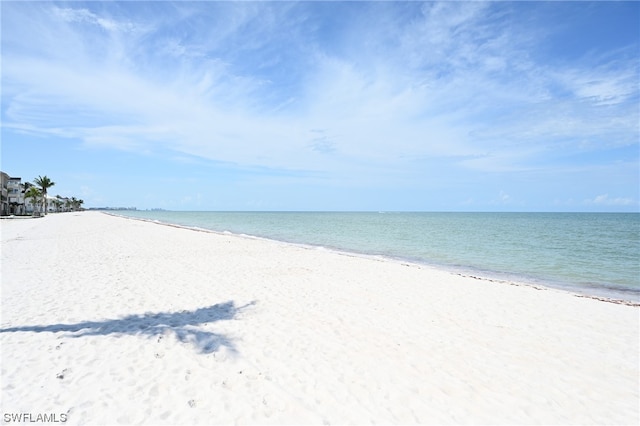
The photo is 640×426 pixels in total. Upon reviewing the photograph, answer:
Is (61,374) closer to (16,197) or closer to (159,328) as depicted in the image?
(159,328)

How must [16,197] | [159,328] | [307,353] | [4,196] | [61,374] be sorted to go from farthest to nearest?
[16,197] → [4,196] → [159,328] → [307,353] → [61,374]

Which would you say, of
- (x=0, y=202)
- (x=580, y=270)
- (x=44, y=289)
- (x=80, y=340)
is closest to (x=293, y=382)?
(x=80, y=340)

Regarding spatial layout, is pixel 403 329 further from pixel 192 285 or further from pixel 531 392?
pixel 192 285

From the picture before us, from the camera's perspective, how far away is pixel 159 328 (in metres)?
7.69

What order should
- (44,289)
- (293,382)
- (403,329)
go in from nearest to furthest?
1. (293,382)
2. (403,329)
3. (44,289)

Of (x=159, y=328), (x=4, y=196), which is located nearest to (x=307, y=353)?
(x=159, y=328)

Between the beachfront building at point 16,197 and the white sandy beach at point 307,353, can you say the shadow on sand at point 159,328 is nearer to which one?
the white sandy beach at point 307,353

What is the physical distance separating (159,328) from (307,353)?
3528 millimetres

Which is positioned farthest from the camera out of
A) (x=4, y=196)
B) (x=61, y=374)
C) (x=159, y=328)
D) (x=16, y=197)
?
(x=16, y=197)

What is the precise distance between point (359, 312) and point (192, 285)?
20.6 ft

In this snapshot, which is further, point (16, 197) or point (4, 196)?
point (16, 197)

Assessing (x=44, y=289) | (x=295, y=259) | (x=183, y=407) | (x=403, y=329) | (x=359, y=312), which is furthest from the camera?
(x=295, y=259)

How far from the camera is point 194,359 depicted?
6.23m

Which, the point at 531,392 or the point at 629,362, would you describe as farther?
the point at 629,362
